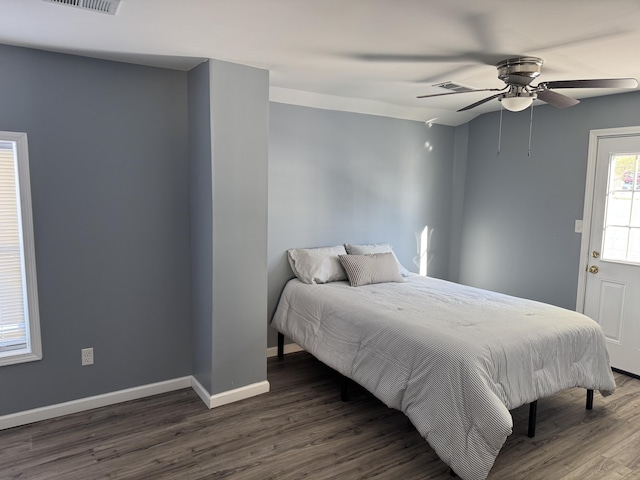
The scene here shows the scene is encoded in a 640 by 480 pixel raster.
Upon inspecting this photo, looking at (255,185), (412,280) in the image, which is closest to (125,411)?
(255,185)

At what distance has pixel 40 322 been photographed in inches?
108

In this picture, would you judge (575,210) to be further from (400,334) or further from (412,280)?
(400,334)

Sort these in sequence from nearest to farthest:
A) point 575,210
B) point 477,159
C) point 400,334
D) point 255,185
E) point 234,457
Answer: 1. point 234,457
2. point 400,334
3. point 255,185
4. point 575,210
5. point 477,159

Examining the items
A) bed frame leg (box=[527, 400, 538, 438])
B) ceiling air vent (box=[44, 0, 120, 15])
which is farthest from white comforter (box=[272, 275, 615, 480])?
ceiling air vent (box=[44, 0, 120, 15])

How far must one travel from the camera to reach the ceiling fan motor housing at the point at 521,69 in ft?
8.56

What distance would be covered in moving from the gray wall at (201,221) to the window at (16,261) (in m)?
0.98

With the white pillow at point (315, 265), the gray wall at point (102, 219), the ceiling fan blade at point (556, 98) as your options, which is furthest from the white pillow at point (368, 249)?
the ceiling fan blade at point (556, 98)

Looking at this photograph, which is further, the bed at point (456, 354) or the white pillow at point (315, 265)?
the white pillow at point (315, 265)

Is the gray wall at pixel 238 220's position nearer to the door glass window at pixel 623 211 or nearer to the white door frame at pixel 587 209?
the white door frame at pixel 587 209

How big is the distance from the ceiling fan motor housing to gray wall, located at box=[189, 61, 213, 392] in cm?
186

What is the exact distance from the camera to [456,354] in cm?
233

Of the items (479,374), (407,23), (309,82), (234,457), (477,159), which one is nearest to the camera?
(407,23)

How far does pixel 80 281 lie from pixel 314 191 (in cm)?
206

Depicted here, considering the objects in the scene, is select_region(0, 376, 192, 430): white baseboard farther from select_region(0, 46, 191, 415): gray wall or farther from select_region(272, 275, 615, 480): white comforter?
select_region(272, 275, 615, 480): white comforter
